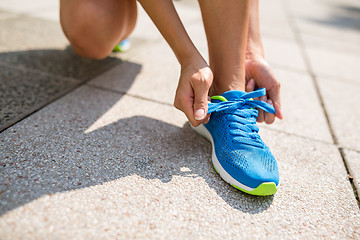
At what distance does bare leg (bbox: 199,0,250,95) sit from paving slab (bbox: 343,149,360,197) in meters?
0.61

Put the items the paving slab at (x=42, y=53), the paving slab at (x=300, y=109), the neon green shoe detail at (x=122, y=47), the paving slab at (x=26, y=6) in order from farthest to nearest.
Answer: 1. the paving slab at (x=26, y=6)
2. the neon green shoe detail at (x=122, y=47)
3. the paving slab at (x=42, y=53)
4. the paving slab at (x=300, y=109)

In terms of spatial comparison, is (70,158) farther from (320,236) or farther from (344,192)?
(344,192)

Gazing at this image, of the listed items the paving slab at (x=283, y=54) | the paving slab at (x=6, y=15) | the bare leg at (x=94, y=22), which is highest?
the bare leg at (x=94, y=22)

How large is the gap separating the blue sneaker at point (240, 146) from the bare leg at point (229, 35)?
0.10 meters

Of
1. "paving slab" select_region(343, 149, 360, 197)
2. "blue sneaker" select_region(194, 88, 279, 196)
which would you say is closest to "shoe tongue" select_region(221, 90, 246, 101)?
"blue sneaker" select_region(194, 88, 279, 196)

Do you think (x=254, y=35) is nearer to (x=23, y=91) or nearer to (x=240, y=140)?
(x=240, y=140)

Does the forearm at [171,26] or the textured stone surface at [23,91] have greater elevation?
the forearm at [171,26]

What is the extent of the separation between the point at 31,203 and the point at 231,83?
87 cm

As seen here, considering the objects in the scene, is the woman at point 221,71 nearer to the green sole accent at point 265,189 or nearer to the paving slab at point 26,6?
the green sole accent at point 265,189

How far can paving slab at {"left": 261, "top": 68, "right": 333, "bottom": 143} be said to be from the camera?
1.59m

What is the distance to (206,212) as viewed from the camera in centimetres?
96

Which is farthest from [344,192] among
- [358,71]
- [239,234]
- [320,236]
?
[358,71]

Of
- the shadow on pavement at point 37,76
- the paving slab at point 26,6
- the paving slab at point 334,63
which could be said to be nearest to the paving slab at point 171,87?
the shadow on pavement at point 37,76

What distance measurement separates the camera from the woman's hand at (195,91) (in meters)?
1.11
